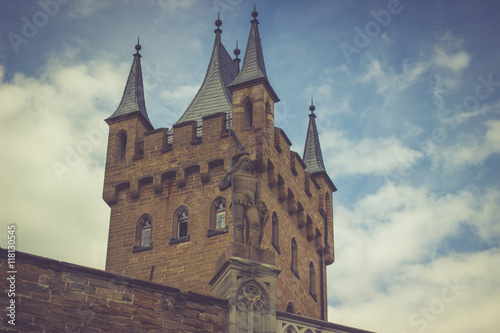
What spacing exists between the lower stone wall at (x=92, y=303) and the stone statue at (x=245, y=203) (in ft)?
5.60

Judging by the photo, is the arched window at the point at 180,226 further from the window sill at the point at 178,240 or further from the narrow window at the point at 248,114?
the narrow window at the point at 248,114

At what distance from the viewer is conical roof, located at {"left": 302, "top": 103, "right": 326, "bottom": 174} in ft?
116

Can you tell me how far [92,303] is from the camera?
1436 cm

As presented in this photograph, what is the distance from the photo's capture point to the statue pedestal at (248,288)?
49.4ft

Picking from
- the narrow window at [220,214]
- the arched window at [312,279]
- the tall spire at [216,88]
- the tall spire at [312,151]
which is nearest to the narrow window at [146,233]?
the narrow window at [220,214]

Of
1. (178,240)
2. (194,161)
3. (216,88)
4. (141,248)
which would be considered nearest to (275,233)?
(178,240)

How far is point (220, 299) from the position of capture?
1514 cm

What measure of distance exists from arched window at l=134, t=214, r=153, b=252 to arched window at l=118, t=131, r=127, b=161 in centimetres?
247

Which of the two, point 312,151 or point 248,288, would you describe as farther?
point 312,151

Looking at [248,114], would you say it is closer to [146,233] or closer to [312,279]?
[146,233]

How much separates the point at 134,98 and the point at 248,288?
1805 cm

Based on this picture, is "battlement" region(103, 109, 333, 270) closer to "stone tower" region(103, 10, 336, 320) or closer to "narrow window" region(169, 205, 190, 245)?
"stone tower" region(103, 10, 336, 320)

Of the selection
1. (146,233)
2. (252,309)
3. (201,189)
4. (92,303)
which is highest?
(201,189)

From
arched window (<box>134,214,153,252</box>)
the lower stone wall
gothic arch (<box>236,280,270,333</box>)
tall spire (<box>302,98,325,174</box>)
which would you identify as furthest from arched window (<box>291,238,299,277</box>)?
the lower stone wall
